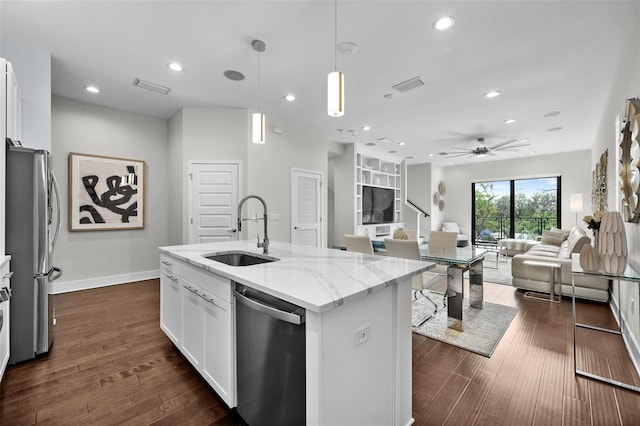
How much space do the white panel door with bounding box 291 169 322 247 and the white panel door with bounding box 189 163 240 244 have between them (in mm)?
1068

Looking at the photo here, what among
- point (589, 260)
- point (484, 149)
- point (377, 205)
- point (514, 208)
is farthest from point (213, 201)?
point (514, 208)

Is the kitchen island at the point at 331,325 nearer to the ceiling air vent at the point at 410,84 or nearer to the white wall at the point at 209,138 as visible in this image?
the ceiling air vent at the point at 410,84

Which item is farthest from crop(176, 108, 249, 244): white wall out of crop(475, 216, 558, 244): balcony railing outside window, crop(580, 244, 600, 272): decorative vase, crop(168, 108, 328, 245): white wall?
crop(475, 216, 558, 244): balcony railing outside window

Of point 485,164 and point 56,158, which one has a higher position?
point 485,164

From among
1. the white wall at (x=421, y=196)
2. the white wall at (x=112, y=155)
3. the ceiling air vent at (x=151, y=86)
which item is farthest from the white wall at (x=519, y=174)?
the ceiling air vent at (x=151, y=86)

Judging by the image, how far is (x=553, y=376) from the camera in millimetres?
2035

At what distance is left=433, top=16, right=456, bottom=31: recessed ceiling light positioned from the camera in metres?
2.32

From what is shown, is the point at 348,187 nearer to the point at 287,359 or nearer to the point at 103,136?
the point at 103,136

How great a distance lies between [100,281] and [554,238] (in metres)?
8.58

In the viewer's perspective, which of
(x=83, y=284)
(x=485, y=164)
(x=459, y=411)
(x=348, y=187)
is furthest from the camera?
(x=485, y=164)

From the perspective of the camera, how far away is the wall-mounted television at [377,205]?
6.95 metres

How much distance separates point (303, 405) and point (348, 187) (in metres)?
5.69

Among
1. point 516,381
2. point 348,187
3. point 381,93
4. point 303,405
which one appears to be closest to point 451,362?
point 516,381

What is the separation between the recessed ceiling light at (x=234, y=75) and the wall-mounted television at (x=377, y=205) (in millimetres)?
4157
